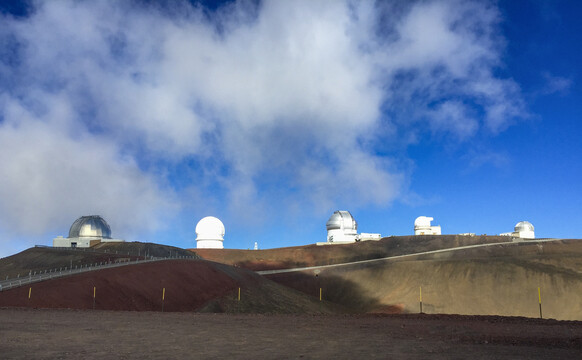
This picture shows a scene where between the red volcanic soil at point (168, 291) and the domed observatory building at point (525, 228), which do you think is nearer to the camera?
the red volcanic soil at point (168, 291)

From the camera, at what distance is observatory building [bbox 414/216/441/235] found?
105625 millimetres

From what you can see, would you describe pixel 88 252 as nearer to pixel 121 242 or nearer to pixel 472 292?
pixel 121 242

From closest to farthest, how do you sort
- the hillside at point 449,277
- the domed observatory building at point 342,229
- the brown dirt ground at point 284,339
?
the brown dirt ground at point 284,339, the hillside at point 449,277, the domed observatory building at point 342,229

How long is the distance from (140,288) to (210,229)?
5827 cm

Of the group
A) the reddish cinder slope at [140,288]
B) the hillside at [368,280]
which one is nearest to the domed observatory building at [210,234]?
the hillside at [368,280]

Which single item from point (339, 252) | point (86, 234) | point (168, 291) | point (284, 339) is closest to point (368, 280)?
point (339, 252)

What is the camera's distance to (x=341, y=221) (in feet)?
351

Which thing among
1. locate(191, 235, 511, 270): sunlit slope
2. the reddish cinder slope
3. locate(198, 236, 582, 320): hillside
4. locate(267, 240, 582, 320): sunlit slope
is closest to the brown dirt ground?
the reddish cinder slope

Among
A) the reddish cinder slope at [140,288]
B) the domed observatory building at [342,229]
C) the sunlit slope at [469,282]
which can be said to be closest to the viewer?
the reddish cinder slope at [140,288]

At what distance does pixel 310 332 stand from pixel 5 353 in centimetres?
1337

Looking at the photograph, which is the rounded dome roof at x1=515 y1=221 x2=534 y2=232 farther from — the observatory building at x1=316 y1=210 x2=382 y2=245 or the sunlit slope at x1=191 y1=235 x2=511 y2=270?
the observatory building at x1=316 y1=210 x2=382 y2=245

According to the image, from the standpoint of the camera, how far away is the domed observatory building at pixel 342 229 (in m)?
106

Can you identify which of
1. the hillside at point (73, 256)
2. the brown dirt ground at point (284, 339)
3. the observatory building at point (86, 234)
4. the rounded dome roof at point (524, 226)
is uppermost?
the rounded dome roof at point (524, 226)

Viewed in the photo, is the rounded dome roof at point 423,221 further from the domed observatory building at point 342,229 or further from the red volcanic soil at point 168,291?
the red volcanic soil at point 168,291
